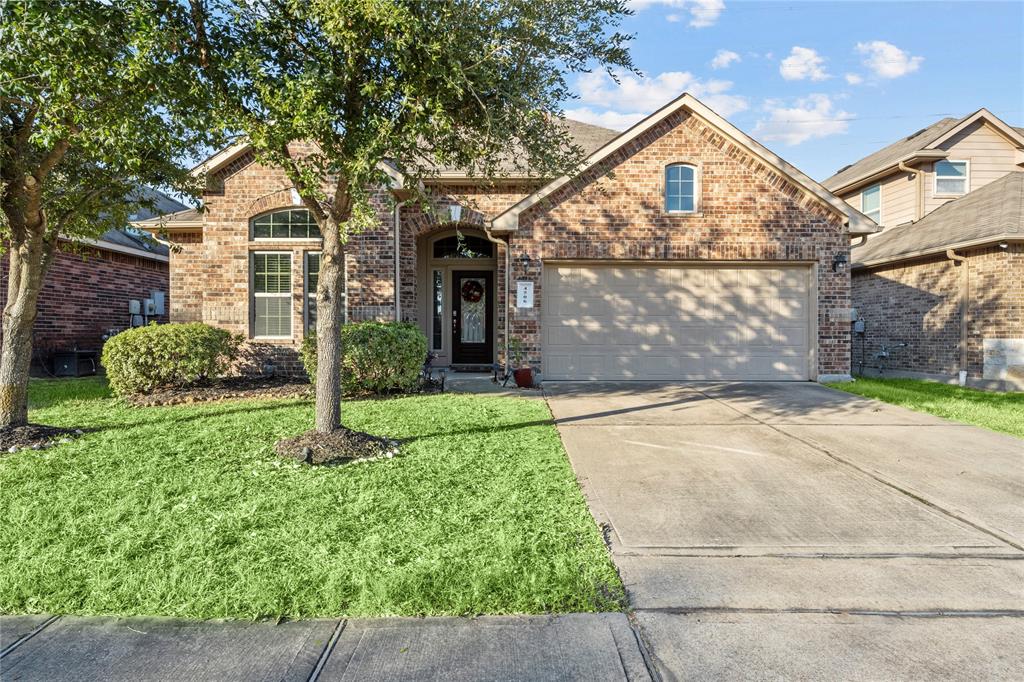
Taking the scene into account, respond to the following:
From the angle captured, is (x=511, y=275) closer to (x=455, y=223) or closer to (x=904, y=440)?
(x=455, y=223)

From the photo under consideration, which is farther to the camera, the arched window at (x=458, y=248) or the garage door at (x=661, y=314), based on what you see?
the arched window at (x=458, y=248)

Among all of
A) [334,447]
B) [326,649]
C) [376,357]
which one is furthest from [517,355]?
[326,649]

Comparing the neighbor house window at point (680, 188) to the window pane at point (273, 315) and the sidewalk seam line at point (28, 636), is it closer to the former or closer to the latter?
the window pane at point (273, 315)

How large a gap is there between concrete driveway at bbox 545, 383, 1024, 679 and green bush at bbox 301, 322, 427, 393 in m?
3.39

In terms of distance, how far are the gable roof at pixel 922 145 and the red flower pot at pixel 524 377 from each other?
40.5 feet

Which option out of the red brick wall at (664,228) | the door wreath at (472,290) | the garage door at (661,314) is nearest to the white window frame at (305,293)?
the red brick wall at (664,228)

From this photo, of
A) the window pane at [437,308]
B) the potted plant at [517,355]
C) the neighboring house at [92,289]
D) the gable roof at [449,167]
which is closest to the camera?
the gable roof at [449,167]

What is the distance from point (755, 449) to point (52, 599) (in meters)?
5.91

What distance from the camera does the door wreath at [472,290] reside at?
13602mm

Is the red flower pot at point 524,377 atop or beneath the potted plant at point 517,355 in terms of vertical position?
beneath

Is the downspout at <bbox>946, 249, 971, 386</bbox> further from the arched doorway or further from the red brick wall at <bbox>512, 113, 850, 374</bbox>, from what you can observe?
the arched doorway

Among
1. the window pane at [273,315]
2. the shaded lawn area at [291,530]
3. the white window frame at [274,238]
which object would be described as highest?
the white window frame at [274,238]

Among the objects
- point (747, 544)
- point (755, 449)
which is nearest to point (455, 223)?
point (755, 449)

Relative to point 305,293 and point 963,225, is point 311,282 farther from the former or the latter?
point 963,225
